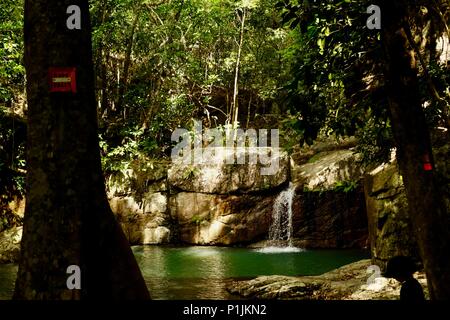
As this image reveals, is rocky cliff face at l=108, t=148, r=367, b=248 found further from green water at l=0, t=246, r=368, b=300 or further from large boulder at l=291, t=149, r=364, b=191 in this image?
green water at l=0, t=246, r=368, b=300

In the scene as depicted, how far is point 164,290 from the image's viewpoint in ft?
35.6

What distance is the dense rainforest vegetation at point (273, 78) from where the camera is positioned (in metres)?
4.24

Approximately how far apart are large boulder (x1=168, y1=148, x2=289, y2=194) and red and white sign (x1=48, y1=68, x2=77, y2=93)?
16137mm

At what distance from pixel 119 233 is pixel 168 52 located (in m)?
15.5

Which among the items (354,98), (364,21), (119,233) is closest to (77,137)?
(119,233)

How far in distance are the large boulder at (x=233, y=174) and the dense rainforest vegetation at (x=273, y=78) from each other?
1590 millimetres

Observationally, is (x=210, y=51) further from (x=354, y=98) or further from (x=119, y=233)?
(x=119, y=233)

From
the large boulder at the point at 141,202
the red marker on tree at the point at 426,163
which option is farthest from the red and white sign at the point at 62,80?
the large boulder at the point at 141,202

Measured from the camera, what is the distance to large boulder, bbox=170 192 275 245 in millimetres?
19328

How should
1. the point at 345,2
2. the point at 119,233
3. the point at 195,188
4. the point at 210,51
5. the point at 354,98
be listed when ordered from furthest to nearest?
the point at 210,51, the point at 195,188, the point at 354,98, the point at 345,2, the point at 119,233

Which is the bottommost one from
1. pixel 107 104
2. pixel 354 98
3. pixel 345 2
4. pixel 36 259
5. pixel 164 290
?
pixel 164 290

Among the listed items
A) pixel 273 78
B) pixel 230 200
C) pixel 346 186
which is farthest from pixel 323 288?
pixel 273 78

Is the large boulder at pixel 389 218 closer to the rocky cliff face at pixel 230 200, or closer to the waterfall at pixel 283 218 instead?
the rocky cliff face at pixel 230 200

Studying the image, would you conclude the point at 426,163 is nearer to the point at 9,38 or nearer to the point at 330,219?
the point at 9,38
